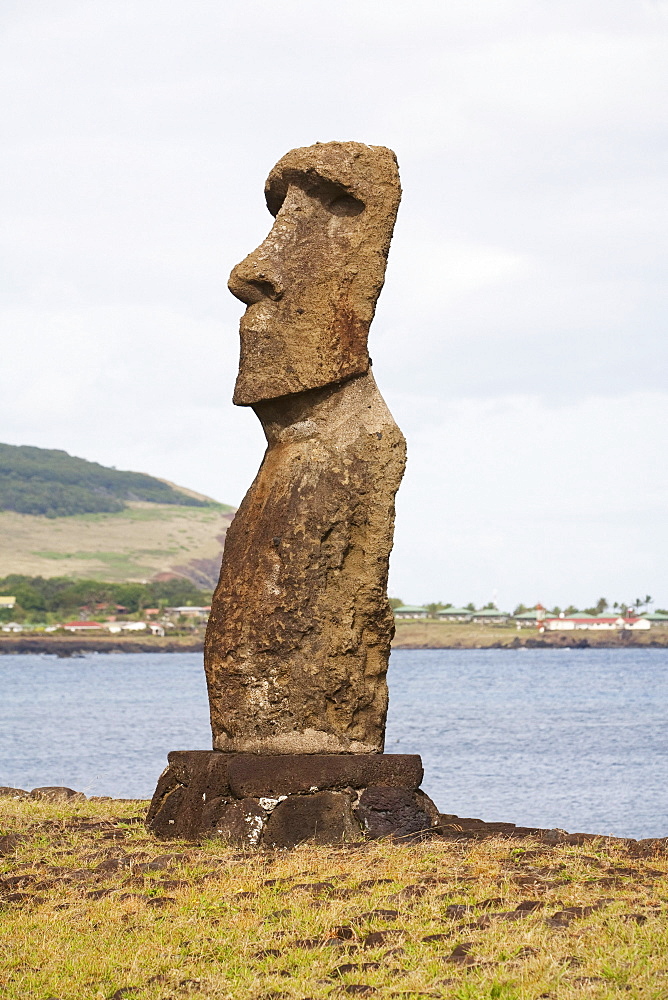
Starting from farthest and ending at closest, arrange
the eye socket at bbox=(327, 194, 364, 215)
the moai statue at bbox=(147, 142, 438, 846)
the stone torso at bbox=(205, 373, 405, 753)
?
the eye socket at bbox=(327, 194, 364, 215)
the stone torso at bbox=(205, 373, 405, 753)
the moai statue at bbox=(147, 142, 438, 846)

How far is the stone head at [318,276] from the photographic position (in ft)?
32.0

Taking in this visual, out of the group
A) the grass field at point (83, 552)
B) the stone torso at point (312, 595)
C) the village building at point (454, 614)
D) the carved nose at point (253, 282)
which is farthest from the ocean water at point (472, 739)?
the grass field at point (83, 552)

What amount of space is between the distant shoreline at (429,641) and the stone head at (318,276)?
109m

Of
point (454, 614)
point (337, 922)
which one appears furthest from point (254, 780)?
point (454, 614)

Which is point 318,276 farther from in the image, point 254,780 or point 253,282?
point 254,780

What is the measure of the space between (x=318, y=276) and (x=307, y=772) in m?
3.38

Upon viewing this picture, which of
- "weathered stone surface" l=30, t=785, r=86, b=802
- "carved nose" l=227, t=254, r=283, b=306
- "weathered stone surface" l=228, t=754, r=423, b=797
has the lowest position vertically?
Answer: "weathered stone surface" l=30, t=785, r=86, b=802

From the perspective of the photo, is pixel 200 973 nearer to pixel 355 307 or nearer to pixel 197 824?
pixel 197 824

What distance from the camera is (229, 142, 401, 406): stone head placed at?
974 centimetres

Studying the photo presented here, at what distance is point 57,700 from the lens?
63.8m

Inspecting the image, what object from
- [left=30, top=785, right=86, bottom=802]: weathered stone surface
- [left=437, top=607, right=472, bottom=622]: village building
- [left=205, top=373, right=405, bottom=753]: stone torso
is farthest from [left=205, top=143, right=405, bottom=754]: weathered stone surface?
[left=437, top=607, right=472, bottom=622]: village building

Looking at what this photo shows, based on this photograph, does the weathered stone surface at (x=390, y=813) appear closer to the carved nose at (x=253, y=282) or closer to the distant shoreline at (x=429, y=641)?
the carved nose at (x=253, y=282)

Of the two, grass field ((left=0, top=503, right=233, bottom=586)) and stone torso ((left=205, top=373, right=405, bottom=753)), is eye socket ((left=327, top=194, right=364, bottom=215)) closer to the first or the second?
stone torso ((left=205, top=373, right=405, bottom=753))

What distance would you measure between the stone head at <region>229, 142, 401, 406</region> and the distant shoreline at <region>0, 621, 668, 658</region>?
10932 centimetres
